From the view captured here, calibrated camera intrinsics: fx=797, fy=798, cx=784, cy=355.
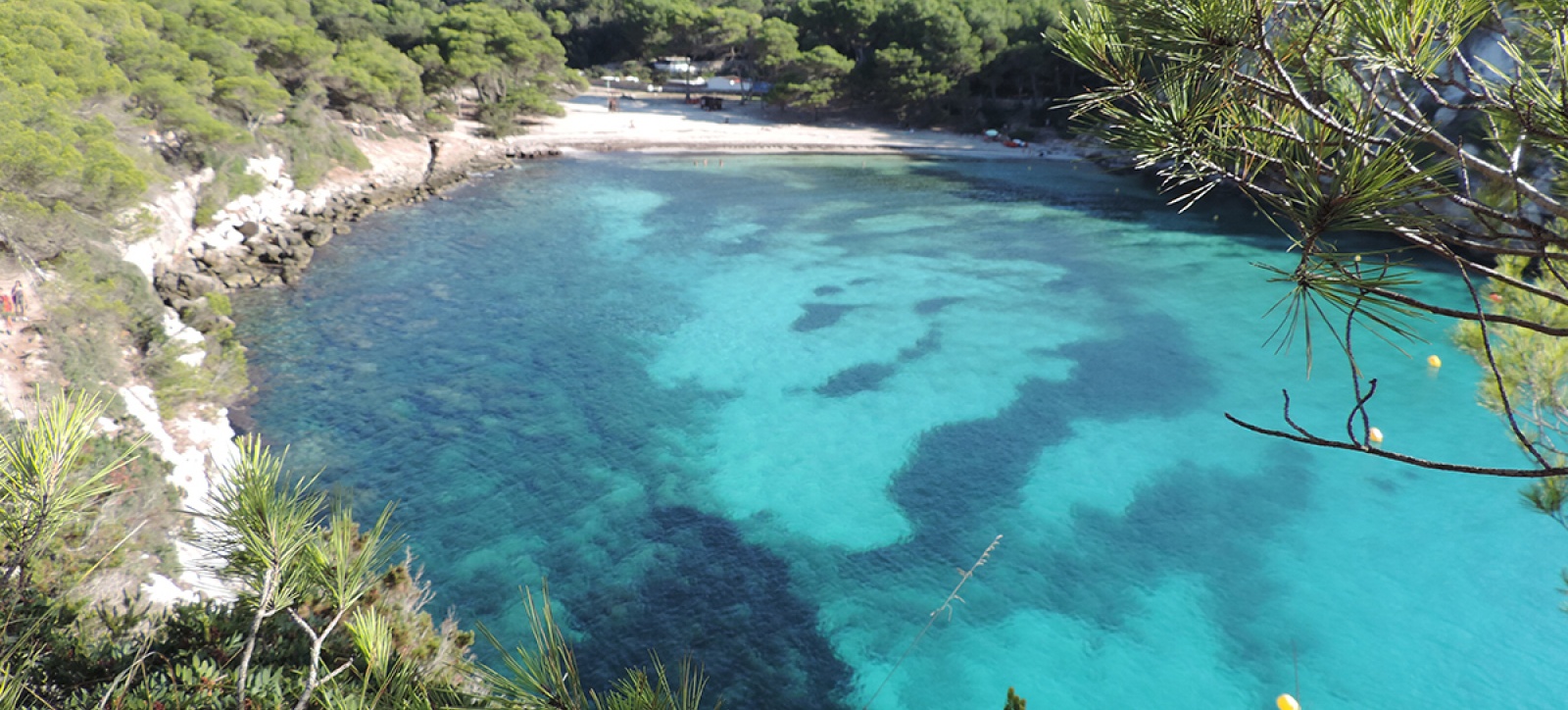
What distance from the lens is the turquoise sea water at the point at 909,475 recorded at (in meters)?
10.9

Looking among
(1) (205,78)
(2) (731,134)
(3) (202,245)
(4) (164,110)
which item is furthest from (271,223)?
(2) (731,134)

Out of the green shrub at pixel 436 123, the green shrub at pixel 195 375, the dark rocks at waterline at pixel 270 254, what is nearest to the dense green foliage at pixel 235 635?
the green shrub at pixel 195 375

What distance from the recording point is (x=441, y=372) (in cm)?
1761

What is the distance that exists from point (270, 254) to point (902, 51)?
34450mm

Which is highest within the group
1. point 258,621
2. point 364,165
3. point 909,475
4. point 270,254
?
point 258,621

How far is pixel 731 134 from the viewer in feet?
146

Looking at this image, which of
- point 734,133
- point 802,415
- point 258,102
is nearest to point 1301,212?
point 802,415

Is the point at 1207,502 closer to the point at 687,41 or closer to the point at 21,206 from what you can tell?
the point at 21,206

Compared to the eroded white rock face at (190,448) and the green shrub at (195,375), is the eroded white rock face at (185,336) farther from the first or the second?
the eroded white rock face at (190,448)

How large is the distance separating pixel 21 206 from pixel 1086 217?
3268 centimetres

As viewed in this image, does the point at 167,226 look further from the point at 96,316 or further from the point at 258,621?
the point at 258,621

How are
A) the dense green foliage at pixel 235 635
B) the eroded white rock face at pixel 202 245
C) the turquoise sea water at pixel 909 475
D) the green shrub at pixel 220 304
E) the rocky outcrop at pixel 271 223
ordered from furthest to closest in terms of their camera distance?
the rocky outcrop at pixel 271 223 → the green shrub at pixel 220 304 → the turquoise sea water at pixel 909 475 → the eroded white rock face at pixel 202 245 → the dense green foliage at pixel 235 635

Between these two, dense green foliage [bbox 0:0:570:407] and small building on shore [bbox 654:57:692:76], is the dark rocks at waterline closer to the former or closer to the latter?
dense green foliage [bbox 0:0:570:407]

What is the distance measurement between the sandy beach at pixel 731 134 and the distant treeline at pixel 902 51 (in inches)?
78.7
